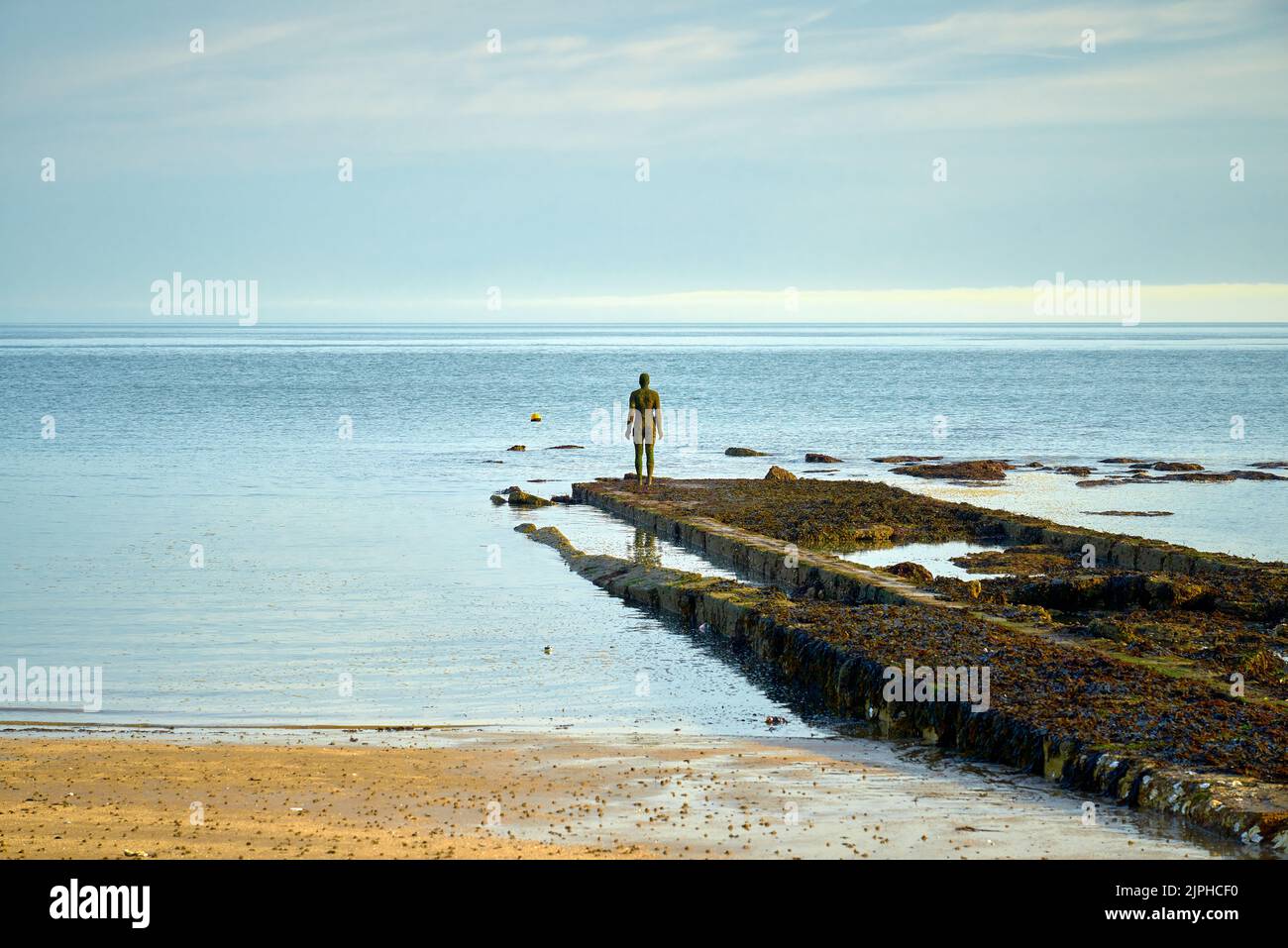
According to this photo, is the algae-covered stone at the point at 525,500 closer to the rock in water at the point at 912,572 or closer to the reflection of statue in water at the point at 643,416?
the reflection of statue in water at the point at 643,416

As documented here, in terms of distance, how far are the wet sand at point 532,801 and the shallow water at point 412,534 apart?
3.76 ft

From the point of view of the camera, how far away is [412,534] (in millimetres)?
24734

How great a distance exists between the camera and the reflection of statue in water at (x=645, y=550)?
20.9 meters

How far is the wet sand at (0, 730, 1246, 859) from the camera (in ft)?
27.1

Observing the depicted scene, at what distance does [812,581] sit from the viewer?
17.6 metres

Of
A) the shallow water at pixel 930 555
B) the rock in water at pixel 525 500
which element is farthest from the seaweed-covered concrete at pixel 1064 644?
the rock in water at pixel 525 500

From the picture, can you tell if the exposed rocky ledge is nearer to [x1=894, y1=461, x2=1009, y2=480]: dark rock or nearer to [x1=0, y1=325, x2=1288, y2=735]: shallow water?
[x1=0, y1=325, x2=1288, y2=735]: shallow water

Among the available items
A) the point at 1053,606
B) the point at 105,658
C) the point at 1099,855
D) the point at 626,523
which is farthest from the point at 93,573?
the point at 1099,855

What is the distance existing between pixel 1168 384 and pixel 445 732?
8606 centimetres

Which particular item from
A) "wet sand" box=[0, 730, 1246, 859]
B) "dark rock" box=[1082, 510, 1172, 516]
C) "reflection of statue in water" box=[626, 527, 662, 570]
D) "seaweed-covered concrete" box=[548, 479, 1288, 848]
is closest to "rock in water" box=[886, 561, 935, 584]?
"seaweed-covered concrete" box=[548, 479, 1288, 848]

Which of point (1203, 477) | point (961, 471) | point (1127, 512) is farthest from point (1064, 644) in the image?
point (1203, 477)

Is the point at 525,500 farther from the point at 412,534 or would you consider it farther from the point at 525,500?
the point at 412,534

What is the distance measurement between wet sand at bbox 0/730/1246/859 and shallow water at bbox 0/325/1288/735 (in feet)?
3.76
